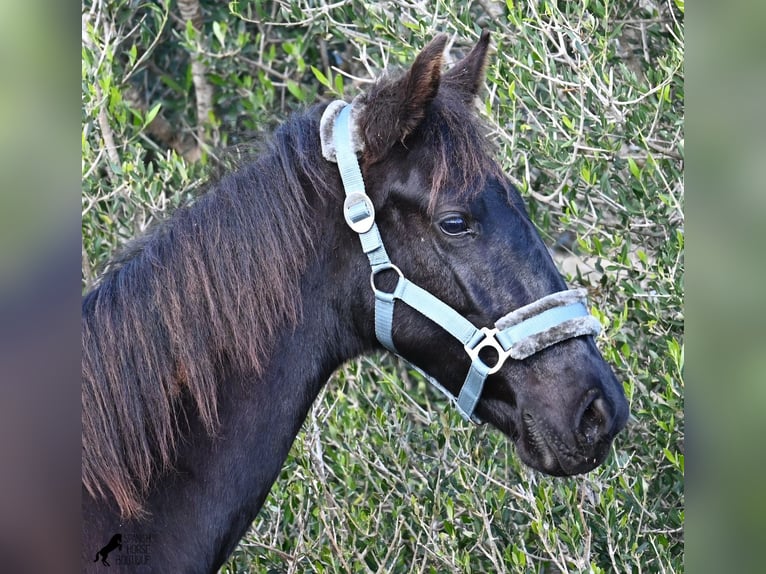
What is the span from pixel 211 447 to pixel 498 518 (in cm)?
159

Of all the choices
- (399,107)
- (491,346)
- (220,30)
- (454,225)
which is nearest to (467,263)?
(454,225)

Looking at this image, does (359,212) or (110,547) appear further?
(359,212)

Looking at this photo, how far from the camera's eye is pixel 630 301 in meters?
3.24

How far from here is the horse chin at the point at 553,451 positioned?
6.23 feet

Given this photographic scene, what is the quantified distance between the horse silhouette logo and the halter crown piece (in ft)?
2.49

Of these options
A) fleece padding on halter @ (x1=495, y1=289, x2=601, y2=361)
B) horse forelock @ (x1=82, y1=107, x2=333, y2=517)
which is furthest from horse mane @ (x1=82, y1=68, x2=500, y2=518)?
fleece padding on halter @ (x1=495, y1=289, x2=601, y2=361)

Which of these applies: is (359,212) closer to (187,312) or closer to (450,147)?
(450,147)

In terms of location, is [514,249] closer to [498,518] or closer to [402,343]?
[402,343]

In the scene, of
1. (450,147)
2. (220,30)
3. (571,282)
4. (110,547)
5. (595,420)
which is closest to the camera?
(110,547)

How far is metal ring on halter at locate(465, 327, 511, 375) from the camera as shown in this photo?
6.29 ft

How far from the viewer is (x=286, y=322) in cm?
197

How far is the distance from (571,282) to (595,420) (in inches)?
59.5

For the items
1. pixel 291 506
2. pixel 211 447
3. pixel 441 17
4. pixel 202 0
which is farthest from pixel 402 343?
pixel 202 0

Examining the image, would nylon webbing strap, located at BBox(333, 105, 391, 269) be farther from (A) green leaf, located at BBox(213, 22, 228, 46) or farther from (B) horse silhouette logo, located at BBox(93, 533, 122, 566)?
(A) green leaf, located at BBox(213, 22, 228, 46)
